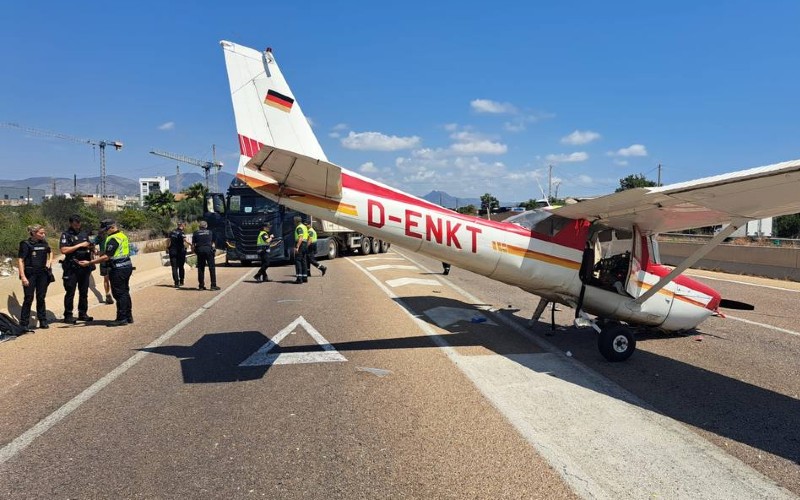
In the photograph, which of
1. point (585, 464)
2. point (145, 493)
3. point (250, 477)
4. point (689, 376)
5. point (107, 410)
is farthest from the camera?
point (689, 376)

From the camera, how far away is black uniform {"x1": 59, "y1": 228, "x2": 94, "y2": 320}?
917cm

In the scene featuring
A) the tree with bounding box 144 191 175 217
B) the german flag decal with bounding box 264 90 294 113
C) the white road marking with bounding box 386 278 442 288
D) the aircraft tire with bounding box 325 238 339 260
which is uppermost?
the tree with bounding box 144 191 175 217

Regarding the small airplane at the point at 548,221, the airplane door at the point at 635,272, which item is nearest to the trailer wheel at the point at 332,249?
the small airplane at the point at 548,221

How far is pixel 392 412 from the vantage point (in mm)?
4727

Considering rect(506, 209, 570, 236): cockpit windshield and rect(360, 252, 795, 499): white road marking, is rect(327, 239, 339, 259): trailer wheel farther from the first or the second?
rect(360, 252, 795, 499): white road marking

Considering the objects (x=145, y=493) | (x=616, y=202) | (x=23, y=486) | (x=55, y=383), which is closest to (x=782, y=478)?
(x=616, y=202)

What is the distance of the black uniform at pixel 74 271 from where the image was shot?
361 inches

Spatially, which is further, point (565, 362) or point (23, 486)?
point (565, 362)

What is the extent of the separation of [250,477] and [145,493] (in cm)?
69

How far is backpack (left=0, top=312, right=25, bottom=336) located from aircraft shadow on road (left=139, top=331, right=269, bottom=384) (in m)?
2.81

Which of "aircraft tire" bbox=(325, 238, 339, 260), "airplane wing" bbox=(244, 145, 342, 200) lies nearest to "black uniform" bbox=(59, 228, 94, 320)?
"airplane wing" bbox=(244, 145, 342, 200)

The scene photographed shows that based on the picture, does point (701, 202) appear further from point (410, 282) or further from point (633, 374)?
point (410, 282)

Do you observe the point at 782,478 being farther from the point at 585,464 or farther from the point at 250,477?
the point at 250,477

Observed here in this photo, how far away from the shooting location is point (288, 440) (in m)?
4.12
